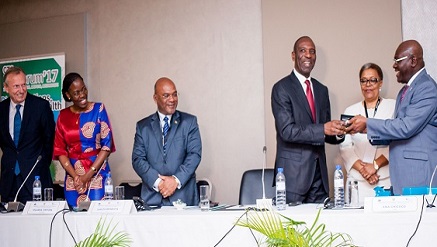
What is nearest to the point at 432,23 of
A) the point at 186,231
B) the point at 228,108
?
the point at 228,108

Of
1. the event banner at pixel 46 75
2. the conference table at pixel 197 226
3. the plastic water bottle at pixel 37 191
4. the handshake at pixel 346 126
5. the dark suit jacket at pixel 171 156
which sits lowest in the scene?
the conference table at pixel 197 226

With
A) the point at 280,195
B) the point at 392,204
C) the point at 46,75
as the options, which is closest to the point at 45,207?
the point at 280,195

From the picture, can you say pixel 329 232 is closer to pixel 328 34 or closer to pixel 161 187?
pixel 161 187

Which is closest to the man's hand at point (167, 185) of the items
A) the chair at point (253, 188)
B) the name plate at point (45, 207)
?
the chair at point (253, 188)

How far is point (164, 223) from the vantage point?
338cm

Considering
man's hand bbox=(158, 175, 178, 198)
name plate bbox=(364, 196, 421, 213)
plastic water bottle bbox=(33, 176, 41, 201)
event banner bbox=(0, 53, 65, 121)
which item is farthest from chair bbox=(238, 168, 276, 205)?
event banner bbox=(0, 53, 65, 121)

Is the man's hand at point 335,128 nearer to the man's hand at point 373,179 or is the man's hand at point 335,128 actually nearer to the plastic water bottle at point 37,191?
the man's hand at point 373,179

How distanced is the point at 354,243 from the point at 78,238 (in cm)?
158

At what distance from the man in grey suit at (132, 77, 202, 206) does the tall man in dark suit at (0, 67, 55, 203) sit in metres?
0.88

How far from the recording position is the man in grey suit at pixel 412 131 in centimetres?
385

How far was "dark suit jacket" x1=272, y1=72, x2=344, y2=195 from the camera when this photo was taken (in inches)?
167

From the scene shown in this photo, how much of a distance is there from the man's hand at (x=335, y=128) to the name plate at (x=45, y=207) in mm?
1764

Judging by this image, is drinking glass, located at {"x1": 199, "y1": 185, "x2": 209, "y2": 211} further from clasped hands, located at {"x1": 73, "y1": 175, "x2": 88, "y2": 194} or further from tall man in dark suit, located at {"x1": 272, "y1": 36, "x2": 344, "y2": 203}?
clasped hands, located at {"x1": 73, "y1": 175, "x2": 88, "y2": 194}

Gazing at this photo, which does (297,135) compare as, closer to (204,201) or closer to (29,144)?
(204,201)
